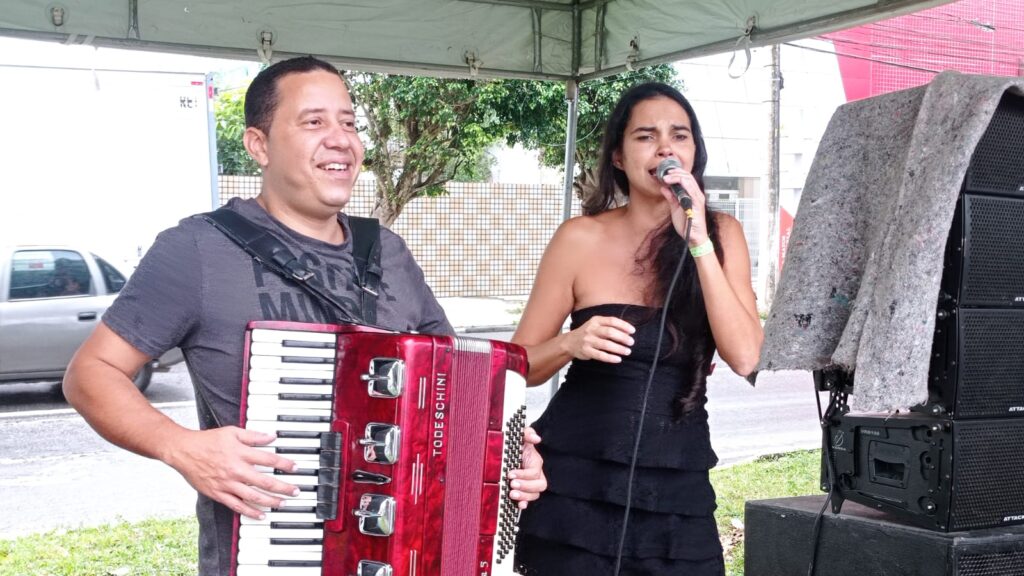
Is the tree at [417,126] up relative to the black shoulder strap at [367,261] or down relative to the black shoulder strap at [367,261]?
up

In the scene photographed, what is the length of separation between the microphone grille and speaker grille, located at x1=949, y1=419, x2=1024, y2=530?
91 centimetres

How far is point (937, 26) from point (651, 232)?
1270 centimetres

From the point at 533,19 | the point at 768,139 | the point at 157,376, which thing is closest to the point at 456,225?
the point at 768,139

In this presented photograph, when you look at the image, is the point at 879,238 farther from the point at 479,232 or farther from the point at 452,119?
the point at 479,232

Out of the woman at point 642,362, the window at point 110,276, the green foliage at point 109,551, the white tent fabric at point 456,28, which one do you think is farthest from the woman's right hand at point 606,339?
the window at point 110,276

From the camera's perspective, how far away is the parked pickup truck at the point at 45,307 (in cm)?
880

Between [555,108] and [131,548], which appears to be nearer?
[131,548]

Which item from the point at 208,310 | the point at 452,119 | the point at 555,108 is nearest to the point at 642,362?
the point at 208,310

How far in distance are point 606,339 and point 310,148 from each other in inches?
32.7

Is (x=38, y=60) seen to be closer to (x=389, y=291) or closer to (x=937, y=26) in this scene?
(x=389, y=291)

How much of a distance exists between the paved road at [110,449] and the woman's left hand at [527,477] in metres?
4.48

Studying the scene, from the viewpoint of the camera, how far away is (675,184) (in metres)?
2.41

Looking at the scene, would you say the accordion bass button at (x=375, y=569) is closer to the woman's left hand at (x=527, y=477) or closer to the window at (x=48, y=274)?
the woman's left hand at (x=527, y=477)

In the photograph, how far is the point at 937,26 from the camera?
13.5 m
